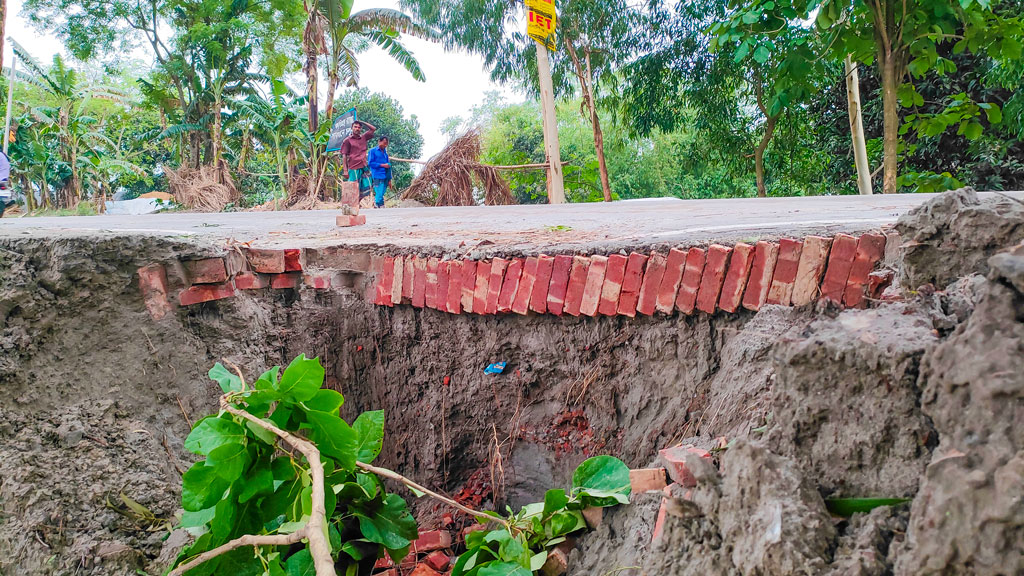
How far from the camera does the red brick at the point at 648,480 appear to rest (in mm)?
1467

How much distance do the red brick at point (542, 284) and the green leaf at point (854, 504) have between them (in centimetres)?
131

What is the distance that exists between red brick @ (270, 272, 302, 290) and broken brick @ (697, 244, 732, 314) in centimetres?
183

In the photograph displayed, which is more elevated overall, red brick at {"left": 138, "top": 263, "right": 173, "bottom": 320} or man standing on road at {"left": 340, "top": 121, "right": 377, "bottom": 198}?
man standing on road at {"left": 340, "top": 121, "right": 377, "bottom": 198}

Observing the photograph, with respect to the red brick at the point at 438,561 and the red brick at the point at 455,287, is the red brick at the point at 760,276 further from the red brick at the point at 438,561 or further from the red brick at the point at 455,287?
the red brick at the point at 438,561

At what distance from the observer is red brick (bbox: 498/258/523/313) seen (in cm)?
228

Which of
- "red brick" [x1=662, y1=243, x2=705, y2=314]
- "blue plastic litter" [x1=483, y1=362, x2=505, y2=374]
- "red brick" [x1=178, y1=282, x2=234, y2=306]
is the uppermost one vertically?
"red brick" [x1=662, y1=243, x2=705, y2=314]

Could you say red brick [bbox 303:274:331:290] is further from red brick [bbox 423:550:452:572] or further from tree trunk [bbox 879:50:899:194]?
tree trunk [bbox 879:50:899:194]

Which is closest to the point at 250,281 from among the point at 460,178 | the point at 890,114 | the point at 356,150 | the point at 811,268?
the point at 811,268

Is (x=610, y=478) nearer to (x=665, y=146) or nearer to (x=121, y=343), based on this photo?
(x=121, y=343)

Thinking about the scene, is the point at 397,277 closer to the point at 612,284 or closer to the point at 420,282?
the point at 420,282

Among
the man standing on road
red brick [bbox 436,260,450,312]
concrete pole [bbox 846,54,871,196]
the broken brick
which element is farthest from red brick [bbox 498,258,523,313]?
Result: the man standing on road

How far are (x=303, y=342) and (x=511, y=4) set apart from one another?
47.0 ft

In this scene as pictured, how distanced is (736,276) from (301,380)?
1296 millimetres

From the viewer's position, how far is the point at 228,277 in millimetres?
2557
